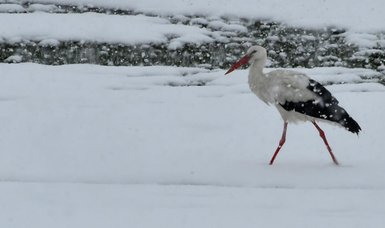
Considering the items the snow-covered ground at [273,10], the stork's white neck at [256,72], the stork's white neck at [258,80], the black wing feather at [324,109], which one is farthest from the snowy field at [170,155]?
the snow-covered ground at [273,10]

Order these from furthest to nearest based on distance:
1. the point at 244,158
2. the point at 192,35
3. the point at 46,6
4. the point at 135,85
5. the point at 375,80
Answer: the point at 46,6, the point at 192,35, the point at 375,80, the point at 135,85, the point at 244,158

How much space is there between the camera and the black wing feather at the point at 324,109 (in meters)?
7.96

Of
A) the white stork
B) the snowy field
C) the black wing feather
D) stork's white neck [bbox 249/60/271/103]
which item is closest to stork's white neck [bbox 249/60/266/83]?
stork's white neck [bbox 249/60/271/103]

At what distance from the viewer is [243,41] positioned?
48.2 feet

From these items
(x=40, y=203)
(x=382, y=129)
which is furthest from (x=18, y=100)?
(x=382, y=129)

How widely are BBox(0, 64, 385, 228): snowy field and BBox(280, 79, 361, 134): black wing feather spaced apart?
0.51 meters

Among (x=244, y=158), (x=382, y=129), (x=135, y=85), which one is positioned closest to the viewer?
(x=244, y=158)

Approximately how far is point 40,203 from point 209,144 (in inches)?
116

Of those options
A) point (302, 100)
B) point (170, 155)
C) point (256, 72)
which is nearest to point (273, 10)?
point (256, 72)

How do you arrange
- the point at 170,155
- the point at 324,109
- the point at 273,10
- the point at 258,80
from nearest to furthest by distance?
the point at 324,109 → the point at 170,155 → the point at 258,80 → the point at 273,10

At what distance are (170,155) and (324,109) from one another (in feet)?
5.96

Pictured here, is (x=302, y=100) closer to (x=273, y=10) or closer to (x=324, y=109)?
(x=324, y=109)

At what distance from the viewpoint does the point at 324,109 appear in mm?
8023

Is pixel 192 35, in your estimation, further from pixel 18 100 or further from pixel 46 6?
pixel 18 100
